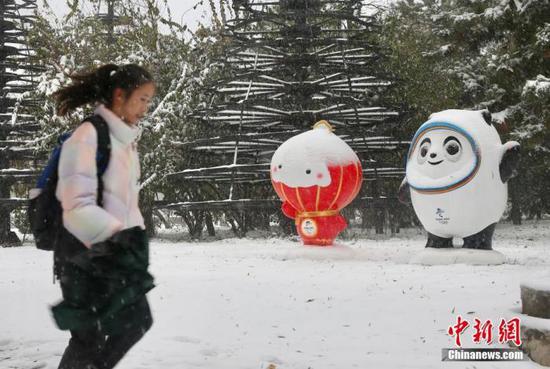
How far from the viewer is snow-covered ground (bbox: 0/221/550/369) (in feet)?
14.6

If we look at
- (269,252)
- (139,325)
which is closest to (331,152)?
(269,252)

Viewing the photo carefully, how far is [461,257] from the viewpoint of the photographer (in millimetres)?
9078

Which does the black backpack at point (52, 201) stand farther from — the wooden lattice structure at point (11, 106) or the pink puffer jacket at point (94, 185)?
the wooden lattice structure at point (11, 106)

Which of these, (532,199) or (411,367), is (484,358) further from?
(532,199)

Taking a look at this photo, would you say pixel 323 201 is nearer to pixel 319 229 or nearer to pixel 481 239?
pixel 319 229

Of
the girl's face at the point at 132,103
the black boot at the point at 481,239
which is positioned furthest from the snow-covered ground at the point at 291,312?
the girl's face at the point at 132,103

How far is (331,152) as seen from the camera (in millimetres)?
10297

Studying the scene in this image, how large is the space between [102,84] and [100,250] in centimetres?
85

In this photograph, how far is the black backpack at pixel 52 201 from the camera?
9.17 feet

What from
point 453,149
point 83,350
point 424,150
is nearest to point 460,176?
point 453,149

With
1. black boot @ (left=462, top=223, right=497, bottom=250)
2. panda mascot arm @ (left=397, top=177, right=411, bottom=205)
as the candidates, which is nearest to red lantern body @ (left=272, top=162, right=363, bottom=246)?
panda mascot arm @ (left=397, top=177, right=411, bottom=205)

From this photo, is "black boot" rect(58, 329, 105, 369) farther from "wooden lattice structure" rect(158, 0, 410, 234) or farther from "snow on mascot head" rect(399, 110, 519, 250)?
"wooden lattice structure" rect(158, 0, 410, 234)

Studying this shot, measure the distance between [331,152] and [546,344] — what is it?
21.1 feet

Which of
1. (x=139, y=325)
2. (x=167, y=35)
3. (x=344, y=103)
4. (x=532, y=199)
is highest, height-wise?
(x=167, y=35)
